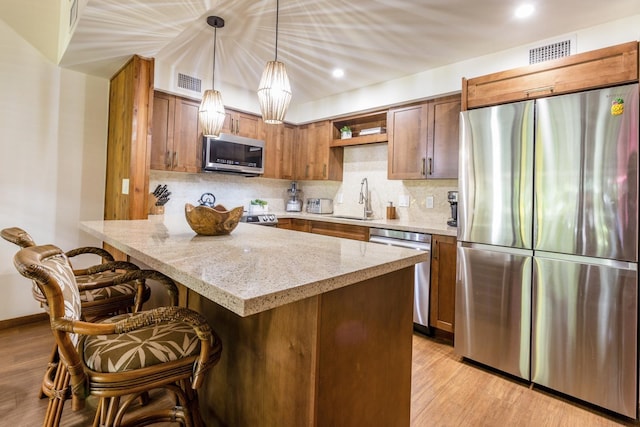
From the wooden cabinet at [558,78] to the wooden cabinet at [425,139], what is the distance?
60 cm

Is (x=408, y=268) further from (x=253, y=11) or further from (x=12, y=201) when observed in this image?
(x=12, y=201)

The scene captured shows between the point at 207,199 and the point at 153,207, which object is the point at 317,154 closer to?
the point at 207,199

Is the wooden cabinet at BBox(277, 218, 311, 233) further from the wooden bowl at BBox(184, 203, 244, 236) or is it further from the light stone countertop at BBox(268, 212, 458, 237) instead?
the wooden bowl at BBox(184, 203, 244, 236)

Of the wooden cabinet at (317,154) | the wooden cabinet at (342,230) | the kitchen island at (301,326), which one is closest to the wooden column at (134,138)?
the kitchen island at (301,326)

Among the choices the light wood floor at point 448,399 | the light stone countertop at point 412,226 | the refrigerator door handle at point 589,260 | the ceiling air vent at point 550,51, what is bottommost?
the light wood floor at point 448,399

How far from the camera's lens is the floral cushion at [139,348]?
39.4 inches

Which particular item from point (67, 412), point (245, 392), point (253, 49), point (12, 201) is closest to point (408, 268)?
point (245, 392)

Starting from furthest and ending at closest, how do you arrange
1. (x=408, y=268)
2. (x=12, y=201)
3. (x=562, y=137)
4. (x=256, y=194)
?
(x=256, y=194), (x=12, y=201), (x=562, y=137), (x=408, y=268)

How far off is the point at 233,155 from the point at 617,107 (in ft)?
10.9

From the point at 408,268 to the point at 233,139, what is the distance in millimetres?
2967

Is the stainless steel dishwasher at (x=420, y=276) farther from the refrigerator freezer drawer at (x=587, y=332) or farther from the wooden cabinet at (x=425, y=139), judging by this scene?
the refrigerator freezer drawer at (x=587, y=332)

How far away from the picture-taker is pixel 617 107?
6.03 ft

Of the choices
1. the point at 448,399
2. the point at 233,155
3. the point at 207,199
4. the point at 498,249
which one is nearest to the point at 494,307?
the point at 498,249

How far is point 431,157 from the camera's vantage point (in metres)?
3.14
